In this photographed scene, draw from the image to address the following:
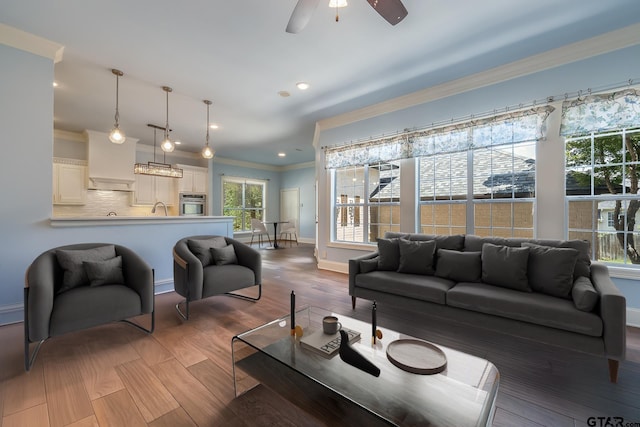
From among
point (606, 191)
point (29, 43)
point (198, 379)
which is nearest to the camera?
point (198, 379)

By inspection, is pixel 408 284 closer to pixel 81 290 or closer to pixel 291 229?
pixel 81 290

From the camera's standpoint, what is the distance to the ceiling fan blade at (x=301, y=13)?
1814 mm

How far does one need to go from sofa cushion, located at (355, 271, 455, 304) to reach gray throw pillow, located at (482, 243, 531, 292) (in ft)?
1.13

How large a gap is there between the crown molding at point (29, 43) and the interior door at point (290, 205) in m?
7.01

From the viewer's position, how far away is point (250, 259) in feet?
10.9

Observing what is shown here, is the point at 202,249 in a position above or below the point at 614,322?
above

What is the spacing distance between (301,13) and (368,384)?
7.69 feet

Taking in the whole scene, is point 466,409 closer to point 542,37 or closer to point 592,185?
point 592,185

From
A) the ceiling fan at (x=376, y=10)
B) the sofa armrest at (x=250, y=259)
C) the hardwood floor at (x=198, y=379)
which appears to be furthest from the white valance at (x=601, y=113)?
the sofa armrest at (x=250, y=259)

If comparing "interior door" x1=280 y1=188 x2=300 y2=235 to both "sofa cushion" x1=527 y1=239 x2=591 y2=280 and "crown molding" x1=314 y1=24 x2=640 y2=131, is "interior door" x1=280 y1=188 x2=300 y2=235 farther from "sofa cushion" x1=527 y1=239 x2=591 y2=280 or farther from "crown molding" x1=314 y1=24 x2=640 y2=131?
"sofa cushion" x1=527 y1=239 x2=591 y2=280

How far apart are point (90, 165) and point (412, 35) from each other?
6431mm

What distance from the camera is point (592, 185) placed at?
2869 mm

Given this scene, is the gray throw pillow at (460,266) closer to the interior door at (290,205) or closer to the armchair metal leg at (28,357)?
the armchair metal leg at (28,357)

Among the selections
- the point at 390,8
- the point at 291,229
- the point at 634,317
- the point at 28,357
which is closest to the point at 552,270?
the point at 634,317
